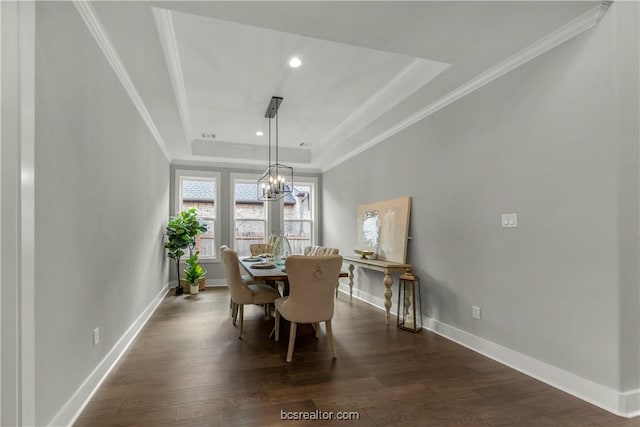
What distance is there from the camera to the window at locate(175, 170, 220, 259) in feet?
21.9

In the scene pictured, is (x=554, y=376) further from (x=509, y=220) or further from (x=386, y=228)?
(x=386, y=228)

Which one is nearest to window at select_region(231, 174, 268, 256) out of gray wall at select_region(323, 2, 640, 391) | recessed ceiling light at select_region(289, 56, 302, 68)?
recessed ceiling light at select_region(289, 56, 302, 68)

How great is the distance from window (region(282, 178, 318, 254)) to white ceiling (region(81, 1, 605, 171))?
7.26ft

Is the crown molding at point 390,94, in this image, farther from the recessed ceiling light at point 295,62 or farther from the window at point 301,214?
the window at point 301,214

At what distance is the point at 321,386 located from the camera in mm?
2354

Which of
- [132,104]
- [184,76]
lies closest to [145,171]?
[132,104]

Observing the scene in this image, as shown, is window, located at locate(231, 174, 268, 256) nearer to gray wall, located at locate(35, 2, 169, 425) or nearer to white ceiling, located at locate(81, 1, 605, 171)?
white ceiling, located at locate(81, 1, 605, 171)

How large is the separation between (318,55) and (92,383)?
335 cm

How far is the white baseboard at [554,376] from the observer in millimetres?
2025

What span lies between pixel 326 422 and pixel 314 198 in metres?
5.75

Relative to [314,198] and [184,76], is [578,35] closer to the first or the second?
[184,76]

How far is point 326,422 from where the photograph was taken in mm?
1925

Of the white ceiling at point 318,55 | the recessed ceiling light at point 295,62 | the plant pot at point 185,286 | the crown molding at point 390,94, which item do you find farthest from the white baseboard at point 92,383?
the crown molding at point 390,94

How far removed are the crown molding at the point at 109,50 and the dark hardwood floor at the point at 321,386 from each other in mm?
2528
